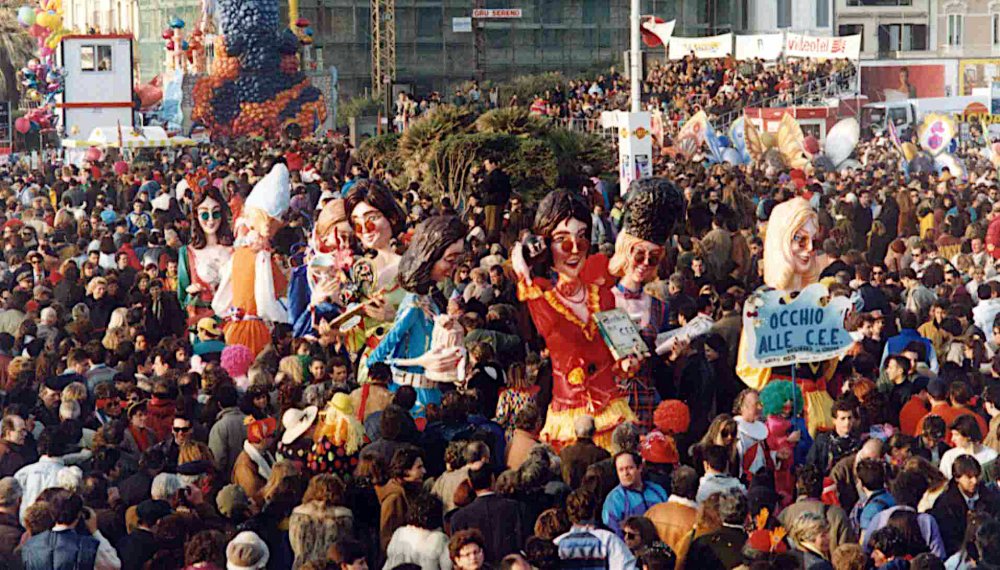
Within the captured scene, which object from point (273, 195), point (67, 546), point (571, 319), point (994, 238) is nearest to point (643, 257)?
point (571, 319)

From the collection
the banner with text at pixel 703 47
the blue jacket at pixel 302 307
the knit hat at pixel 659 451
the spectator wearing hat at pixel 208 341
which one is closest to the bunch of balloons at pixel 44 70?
the banner with text at pixel 703 47

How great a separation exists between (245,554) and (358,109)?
52912mm

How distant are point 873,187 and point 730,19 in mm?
47335

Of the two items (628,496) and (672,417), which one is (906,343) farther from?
(628,496)

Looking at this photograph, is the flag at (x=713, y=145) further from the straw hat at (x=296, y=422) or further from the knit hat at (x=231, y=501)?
the knit hat at (x=231, y=501)

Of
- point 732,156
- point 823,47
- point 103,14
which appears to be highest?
point 103,14

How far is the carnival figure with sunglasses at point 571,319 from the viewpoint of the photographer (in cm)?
1027

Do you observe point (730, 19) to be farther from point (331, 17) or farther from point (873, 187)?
point (873, 187)

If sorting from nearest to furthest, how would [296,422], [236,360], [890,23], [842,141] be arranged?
[296,422] → [236,360] → [842,141] → [890,23]

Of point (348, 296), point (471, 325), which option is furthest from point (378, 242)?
point (471, 325)

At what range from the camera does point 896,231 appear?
19922 millimetres

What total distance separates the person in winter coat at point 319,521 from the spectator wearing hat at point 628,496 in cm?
112

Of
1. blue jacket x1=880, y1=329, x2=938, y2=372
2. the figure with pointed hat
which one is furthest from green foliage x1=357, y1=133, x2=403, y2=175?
blue jacket x1=880, y1=329, x2=938, y2=372

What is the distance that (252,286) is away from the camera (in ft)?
43.8
